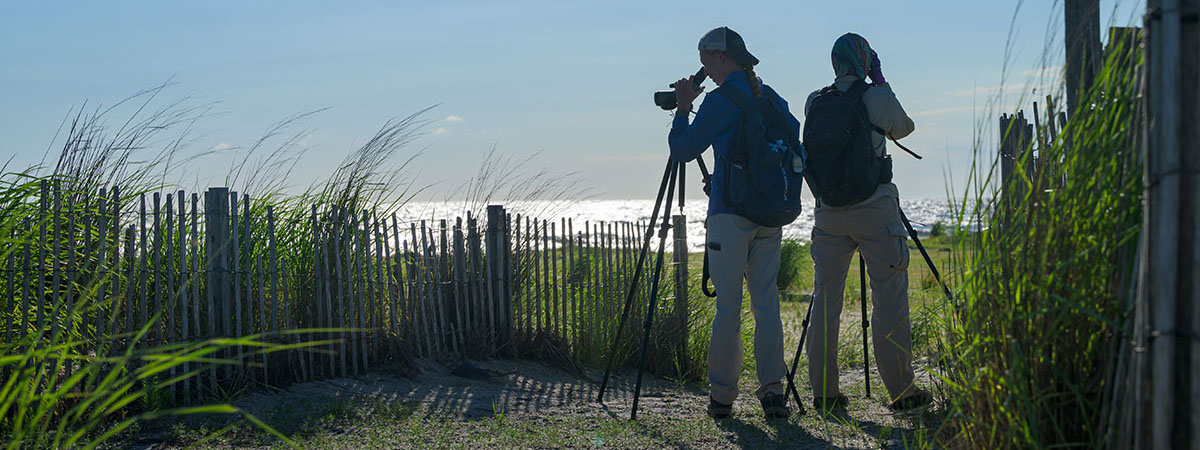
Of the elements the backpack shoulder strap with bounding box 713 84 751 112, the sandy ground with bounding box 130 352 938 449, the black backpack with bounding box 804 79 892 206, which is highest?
the backpack shoulder strap with bounding box 713 84 751 112

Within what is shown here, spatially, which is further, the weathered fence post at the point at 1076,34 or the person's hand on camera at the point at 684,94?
the person's hand on camera at the point at 684,94

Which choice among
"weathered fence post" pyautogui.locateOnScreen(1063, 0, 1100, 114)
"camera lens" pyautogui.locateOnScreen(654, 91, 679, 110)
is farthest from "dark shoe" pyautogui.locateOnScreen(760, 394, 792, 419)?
"weathered fence post" pyautogui.locateOnScreen(1063, 0, 1100, 114)

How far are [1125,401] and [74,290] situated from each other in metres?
4.65

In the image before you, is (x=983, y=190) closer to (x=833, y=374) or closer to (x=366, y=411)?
(x=833, y=374)

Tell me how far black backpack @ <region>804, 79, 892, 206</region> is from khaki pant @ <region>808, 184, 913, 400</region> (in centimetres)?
11

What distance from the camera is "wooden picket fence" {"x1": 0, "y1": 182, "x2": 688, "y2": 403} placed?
491 centimetres

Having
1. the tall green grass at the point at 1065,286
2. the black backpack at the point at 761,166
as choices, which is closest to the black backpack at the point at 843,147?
the black backpack at the point at 761,166

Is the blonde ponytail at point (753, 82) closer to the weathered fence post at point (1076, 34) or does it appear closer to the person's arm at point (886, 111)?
the person's arm at point (886, 111)

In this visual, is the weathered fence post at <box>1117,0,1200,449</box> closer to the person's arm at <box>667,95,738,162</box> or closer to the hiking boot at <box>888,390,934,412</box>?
the person's arm at <box>667,95,738,162</box>

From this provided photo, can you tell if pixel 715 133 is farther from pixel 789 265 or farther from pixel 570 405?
pixel 789 265

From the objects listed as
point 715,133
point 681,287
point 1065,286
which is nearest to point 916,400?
point 715,133

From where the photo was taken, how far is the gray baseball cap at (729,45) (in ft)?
15.6

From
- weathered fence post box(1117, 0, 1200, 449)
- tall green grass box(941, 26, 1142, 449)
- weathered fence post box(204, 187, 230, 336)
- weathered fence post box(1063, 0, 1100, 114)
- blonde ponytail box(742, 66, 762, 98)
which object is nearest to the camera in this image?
weathered fence post box(1117, 0, 1200, 449)

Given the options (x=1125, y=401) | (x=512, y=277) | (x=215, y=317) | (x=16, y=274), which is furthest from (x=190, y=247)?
(x=1125, y=401)
